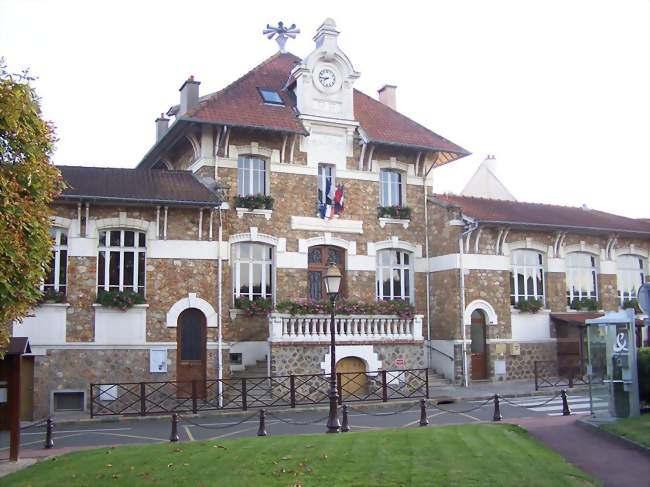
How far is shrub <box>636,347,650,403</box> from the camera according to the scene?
557 inches

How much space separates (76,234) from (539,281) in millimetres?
15376

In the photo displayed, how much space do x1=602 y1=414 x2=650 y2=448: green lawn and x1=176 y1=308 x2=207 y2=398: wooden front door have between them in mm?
11556

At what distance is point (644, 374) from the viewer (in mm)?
14172

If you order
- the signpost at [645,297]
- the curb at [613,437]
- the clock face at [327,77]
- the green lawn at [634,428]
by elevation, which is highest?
the clock face at [327,77]

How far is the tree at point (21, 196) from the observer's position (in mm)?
11719

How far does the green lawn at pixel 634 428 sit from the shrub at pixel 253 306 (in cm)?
1140

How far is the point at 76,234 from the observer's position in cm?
2050

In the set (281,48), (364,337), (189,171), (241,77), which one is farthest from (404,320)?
(281,48)

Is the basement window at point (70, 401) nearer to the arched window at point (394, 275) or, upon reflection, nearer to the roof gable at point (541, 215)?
the arched window at point (394, 275)

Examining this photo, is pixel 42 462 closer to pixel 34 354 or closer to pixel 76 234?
pixel 34 354

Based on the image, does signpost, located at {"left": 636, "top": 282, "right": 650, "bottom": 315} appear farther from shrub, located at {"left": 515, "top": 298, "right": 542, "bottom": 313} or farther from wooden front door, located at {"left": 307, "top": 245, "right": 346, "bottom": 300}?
wooden front door, located at {"left": 307, "top": 245, "right": 346, "bottom": 300}

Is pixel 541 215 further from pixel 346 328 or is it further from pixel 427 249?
pixel 346 328

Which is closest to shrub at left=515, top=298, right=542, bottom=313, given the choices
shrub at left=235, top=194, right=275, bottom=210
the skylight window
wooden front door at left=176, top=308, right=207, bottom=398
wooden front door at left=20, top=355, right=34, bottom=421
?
shrub at left=235, top=194, right=275, bottom=210

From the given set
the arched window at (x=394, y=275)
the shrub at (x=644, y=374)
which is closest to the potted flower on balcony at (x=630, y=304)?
the arched window at (x=394, y=275)
